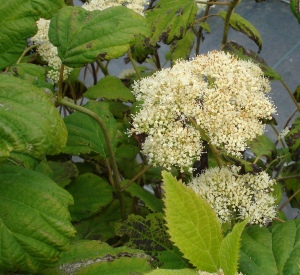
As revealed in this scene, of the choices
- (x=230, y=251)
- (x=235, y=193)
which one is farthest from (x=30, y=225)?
(x=235, y=193)

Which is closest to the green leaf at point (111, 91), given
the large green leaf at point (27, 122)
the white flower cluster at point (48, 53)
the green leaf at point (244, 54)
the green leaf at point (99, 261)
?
the white flower cluster at point (48, 53)

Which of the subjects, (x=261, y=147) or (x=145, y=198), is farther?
(x=261, y=147)

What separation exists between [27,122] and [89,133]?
38 centimetres

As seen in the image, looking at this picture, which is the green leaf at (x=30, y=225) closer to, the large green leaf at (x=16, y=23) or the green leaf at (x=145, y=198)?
the large green leaf at (x=16, y=23)

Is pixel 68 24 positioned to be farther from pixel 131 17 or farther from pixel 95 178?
pixel 95 178

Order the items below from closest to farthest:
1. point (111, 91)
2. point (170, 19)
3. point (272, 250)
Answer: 1. point (272, 250)
2. point (170, 19)
3. point (111, 91)

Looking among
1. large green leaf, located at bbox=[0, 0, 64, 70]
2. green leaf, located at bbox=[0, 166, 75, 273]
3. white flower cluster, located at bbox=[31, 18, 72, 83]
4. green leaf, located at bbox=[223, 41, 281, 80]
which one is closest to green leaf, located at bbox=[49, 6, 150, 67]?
large green leaf, located at bbox=[0, 0, 64, 70]

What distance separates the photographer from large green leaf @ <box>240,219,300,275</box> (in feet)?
2.21

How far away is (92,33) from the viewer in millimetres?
677

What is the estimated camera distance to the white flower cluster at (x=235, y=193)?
30.6 inches

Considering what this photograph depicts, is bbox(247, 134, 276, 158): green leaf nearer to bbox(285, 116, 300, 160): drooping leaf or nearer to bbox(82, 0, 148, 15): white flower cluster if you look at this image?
bbox(285, 116, 300, 160): drooping leaf

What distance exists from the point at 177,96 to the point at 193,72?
3.1 inches

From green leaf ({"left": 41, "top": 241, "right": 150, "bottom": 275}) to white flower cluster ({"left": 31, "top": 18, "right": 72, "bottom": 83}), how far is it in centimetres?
40

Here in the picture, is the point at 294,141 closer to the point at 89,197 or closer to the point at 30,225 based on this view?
the point at 89,197
